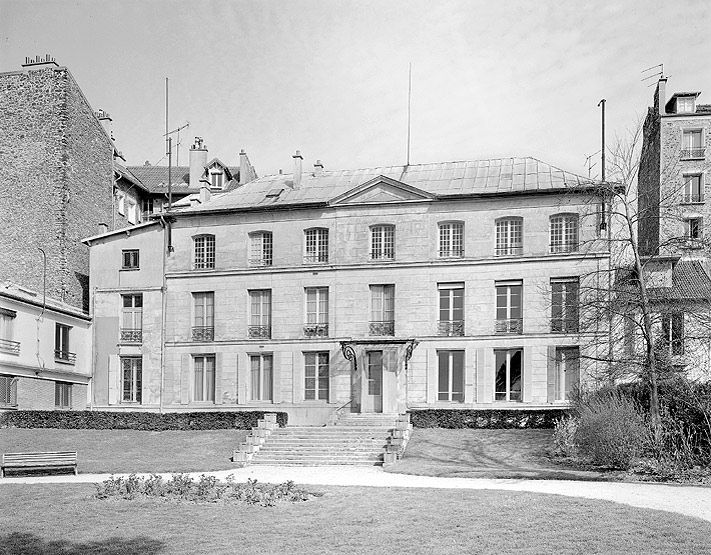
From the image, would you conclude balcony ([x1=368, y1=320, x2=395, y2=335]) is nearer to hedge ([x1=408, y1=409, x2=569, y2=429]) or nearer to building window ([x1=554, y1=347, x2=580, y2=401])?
hedge ([x1=408, y1=409, x2=569, y2=429])

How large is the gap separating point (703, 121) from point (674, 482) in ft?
123

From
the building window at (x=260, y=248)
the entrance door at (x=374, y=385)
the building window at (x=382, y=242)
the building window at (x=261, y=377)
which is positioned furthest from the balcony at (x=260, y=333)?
the building window at (x=382, y=242)

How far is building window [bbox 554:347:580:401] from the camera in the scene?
3312cm

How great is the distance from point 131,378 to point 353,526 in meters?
26.8

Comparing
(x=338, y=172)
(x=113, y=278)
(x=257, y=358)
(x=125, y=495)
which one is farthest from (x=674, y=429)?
(x=113, y=278)

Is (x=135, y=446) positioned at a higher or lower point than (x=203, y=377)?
lower

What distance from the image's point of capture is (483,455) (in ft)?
82.4

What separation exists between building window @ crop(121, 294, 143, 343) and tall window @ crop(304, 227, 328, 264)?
25.7 ft

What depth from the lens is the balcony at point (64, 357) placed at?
35.1 m

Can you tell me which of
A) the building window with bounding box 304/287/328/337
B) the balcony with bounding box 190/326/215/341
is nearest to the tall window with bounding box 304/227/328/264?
the building window with bounding box 304/287/328/337

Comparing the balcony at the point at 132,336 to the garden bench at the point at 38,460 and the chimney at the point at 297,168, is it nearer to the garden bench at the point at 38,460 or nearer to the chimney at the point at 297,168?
the chimney at the point at 297,168

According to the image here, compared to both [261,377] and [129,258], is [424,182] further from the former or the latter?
[129,258]

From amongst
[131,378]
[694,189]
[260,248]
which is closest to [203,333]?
[131,378]

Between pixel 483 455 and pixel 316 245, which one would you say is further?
pixel 316 245
